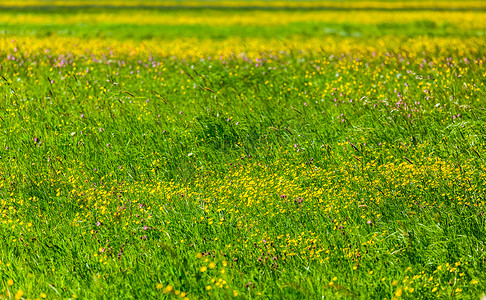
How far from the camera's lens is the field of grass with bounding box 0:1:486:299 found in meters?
3.83

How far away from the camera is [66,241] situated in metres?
4.44

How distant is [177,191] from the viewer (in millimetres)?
5133

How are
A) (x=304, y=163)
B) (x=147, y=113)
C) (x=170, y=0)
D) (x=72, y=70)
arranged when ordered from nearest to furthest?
1. (x=304, y=163)
2. (x=147, y=113)
3. (x=72, y=70)
4. (x=170, y=0)

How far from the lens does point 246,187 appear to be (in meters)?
5.13

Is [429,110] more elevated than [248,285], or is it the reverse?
[429,110]

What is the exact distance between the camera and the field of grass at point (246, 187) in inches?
151

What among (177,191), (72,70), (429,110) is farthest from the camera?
(72,70)

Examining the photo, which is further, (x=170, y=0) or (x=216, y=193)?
(x=170, y=0)

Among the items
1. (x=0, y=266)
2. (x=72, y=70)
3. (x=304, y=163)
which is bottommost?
(x=0, y=266)

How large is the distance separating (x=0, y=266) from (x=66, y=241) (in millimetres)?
602

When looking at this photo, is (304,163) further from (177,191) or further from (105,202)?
(105,202)

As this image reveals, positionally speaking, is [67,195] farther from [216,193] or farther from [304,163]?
[304,163]

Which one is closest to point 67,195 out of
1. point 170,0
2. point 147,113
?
point 147,113

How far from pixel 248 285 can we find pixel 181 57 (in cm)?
891
